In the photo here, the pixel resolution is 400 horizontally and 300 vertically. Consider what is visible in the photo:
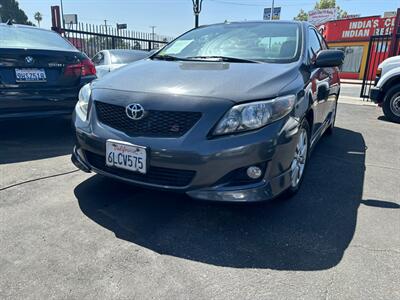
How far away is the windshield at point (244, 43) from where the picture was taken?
118 inches

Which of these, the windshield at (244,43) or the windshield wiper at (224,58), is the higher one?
the windshield at (244,43)

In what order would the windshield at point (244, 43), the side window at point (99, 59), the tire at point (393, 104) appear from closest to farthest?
the windshield at point (244, 43) → the tire at point (393, 104) → the side window at point (99, 59)

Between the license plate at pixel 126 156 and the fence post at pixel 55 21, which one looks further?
the fence post at pixel 55 21

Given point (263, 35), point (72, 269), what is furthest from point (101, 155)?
point (263, 35)

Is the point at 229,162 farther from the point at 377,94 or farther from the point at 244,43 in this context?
the point at 377,94

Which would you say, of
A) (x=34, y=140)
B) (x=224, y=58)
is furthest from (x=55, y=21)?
(x=224, y=58)

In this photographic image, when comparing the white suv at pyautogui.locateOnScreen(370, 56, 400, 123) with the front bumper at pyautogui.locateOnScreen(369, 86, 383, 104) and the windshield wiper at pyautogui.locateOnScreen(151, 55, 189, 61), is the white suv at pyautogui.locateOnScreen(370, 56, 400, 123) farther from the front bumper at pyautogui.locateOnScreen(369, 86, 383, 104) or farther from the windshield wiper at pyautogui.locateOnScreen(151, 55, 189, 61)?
the windshield wiper at pyautogui.locateOnScreen(151, 55, 189, 61)

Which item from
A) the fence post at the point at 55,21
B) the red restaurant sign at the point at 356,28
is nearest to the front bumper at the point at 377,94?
the fence post at the point at 55,21

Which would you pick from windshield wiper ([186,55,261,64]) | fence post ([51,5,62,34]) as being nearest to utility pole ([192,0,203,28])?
fence post ([51,5,62,34])

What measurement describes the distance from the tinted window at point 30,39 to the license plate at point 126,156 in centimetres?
245

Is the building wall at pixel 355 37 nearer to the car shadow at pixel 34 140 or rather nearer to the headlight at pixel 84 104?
the car shadow at pixel 34 140

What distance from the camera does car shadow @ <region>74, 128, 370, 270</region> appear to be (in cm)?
205

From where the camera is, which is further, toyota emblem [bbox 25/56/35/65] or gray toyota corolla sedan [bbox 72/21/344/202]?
toyota emblem [bbox 25/56/35/65]

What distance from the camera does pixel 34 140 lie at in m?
4.32
